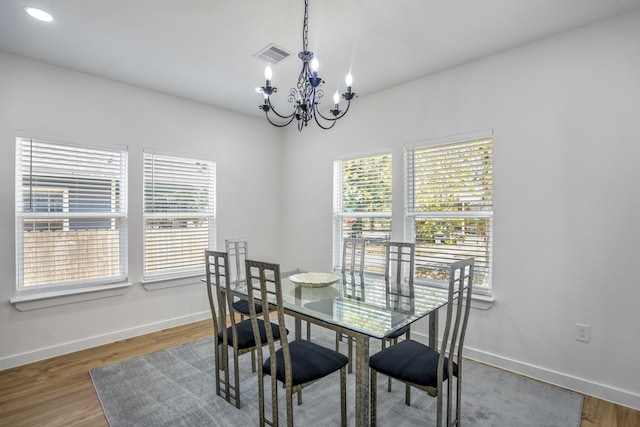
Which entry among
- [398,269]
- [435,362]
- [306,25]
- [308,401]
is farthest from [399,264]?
[306,25]

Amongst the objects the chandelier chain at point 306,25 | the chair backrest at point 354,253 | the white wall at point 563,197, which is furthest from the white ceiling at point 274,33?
the chair backrest at point 354,253

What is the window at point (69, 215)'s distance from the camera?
2961 mm

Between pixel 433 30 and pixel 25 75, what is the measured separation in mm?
3604

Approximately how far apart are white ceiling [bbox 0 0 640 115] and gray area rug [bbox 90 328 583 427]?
9.15ft

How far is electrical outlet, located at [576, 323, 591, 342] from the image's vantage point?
2428 mm

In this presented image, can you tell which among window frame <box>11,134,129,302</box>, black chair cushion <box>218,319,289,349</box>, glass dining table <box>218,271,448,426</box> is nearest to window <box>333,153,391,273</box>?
glass dining table <box>218,271,448,426</box>

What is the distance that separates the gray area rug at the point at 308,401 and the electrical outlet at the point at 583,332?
416 millimetres

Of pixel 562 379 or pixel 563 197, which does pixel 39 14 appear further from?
pixel 562 379

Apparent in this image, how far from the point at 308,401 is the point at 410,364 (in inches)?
35.4

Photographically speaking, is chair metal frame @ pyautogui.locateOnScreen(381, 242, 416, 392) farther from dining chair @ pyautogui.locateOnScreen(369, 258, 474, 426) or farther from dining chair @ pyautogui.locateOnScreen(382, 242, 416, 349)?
dining chair @ pyautogui.locateOnScreen(369, 258, 474, 426)

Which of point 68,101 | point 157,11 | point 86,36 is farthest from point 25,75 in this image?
point 157,11

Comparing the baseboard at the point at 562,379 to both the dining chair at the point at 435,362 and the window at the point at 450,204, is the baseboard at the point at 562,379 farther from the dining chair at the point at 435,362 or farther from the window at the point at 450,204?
the dining chair at the point at 435,362

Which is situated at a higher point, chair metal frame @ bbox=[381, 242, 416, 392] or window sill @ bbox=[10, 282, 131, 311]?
chair metal frame @ bbox=[381, 242, 416, 392]

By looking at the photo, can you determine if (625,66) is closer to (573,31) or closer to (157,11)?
(573,31)
